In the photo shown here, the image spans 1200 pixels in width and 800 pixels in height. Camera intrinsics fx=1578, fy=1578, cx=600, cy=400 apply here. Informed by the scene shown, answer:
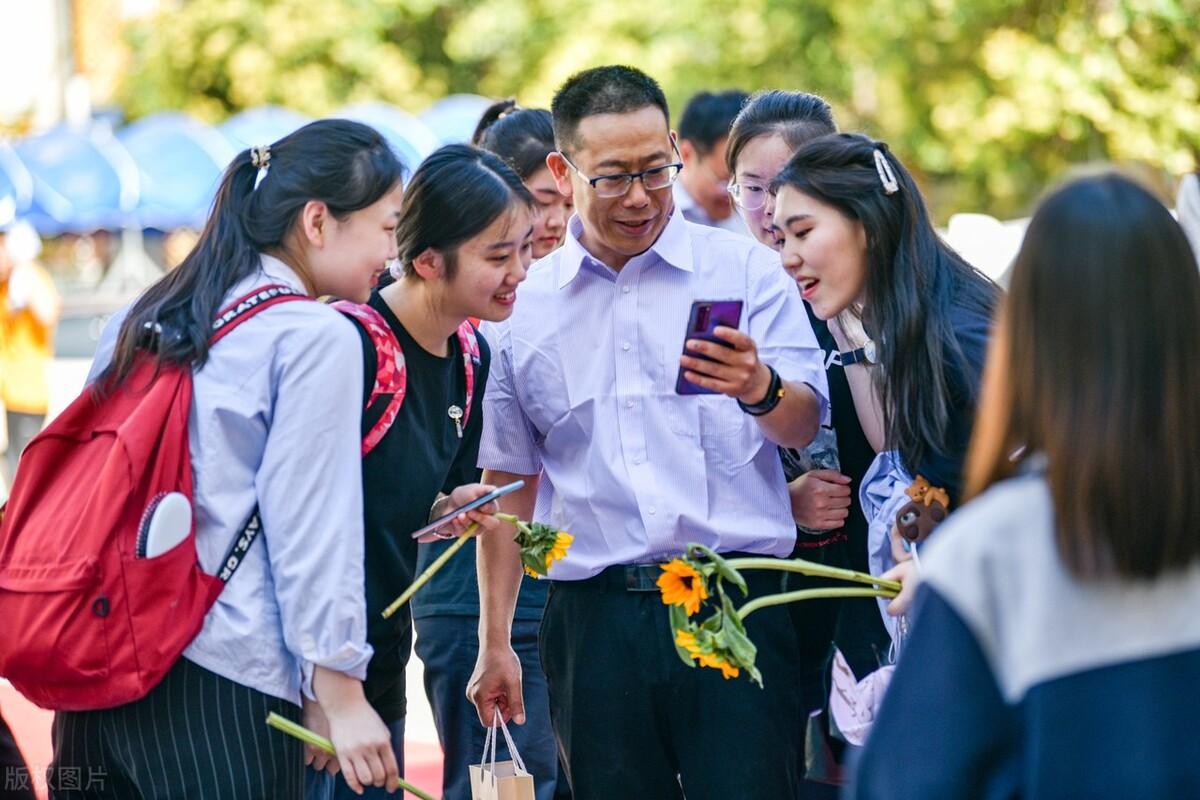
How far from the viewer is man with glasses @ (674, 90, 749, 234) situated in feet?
Answer: 19.9

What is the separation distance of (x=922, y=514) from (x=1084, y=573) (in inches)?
45.4

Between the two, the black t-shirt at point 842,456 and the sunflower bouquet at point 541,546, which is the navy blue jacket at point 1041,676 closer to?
the sunflower bouquet at point 541,546

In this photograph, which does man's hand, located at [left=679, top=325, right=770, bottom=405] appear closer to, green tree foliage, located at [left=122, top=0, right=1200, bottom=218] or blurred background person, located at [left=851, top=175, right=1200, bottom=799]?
blurred background person, located at [left=851, top=175, right=1200, bottom=799]

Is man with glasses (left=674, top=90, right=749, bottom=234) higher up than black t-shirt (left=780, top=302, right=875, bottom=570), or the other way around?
man with glasses (left=674, top=90, right=749, bottom=234)

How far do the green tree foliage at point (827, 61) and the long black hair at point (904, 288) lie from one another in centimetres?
1278

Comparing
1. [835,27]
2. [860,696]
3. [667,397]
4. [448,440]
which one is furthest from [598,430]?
[835,27]

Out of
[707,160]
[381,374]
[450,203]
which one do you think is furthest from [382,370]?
[707,160]

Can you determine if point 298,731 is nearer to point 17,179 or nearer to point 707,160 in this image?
point 707,160

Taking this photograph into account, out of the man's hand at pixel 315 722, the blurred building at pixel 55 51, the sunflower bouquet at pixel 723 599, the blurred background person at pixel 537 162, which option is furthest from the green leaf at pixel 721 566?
the blurred building at pixel 55 51

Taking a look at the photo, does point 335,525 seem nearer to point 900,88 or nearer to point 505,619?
point 505,619

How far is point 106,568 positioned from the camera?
2.54m

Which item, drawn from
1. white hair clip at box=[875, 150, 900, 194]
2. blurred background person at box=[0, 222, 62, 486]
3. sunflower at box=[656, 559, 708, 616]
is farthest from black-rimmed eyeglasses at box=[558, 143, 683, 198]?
blurred background person at box=[0, 222, 62, 486]

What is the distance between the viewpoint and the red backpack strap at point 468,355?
3.26 m

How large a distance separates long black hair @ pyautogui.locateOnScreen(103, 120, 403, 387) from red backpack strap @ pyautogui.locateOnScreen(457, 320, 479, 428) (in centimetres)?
49
